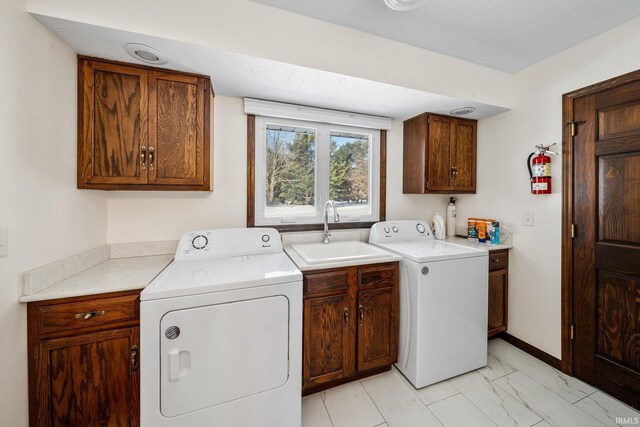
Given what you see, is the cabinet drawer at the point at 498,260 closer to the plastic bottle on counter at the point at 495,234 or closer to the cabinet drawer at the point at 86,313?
the plastic bottle on counter at the point at 495,234

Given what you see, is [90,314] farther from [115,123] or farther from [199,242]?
[115,123]

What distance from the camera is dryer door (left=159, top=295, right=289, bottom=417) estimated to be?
3.80ft

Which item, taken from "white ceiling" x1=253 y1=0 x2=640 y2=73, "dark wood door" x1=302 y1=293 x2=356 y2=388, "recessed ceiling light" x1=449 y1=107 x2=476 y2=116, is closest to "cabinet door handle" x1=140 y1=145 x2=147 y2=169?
"white ceiling" x1=253 y1=0 x2=640 y2=73

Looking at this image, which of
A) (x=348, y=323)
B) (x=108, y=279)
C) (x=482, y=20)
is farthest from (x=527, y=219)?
(x=108, y=279)

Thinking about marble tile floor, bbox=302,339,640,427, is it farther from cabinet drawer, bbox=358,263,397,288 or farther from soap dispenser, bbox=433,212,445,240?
soap dispenser, bbox=433,212,445,240

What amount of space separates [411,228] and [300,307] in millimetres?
1508

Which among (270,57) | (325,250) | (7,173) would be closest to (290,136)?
(270,57)

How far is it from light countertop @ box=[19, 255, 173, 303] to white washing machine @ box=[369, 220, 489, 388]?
1.67 metres

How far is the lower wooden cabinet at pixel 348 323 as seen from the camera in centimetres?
158

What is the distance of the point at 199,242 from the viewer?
5.64ft

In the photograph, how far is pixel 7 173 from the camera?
0.99 m

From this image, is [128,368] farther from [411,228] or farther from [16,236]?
[411,228]

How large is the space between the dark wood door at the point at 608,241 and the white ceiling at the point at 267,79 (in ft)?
2.41

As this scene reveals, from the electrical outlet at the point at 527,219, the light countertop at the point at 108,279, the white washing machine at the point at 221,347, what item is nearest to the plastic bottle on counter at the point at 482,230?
the electrical outlet at the point at 527,219
